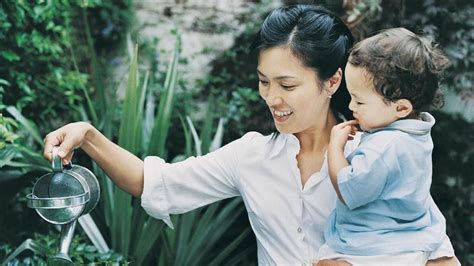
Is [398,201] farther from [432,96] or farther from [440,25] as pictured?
[440,25]

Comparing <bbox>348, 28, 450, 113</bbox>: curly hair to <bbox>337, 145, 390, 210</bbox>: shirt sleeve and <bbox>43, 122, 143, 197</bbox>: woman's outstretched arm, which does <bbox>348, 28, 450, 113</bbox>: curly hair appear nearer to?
<bbox>337, 145, 390, 210</bbox>: shirt sleeve

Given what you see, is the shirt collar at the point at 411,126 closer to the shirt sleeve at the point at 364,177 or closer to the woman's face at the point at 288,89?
the shirt sleeve at the point at 364,177

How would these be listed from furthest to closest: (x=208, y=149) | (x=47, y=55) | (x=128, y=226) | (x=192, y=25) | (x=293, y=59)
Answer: (x=192, y=25), (x=47, y=55), (x=208, y=149), (x=128, y=226), (x=293, y=59)

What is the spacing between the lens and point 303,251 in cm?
259

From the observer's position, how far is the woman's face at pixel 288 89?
253 centimetres

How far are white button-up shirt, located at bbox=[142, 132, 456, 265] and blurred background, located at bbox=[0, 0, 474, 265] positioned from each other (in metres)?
0.46

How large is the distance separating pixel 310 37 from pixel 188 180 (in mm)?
623

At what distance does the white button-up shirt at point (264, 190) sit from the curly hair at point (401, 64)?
17.2 inches

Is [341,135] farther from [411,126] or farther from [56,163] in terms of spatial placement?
[56,163]

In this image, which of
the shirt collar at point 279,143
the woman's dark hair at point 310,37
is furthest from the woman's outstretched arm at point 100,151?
the woman's dark hair at point 310,37

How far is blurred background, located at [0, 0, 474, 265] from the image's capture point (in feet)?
11.6


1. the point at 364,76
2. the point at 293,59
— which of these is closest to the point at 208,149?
the point at 293,59

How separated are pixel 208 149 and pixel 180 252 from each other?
50 cm

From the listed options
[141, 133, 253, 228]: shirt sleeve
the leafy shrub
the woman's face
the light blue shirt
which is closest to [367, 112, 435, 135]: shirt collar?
the light blue shirt
